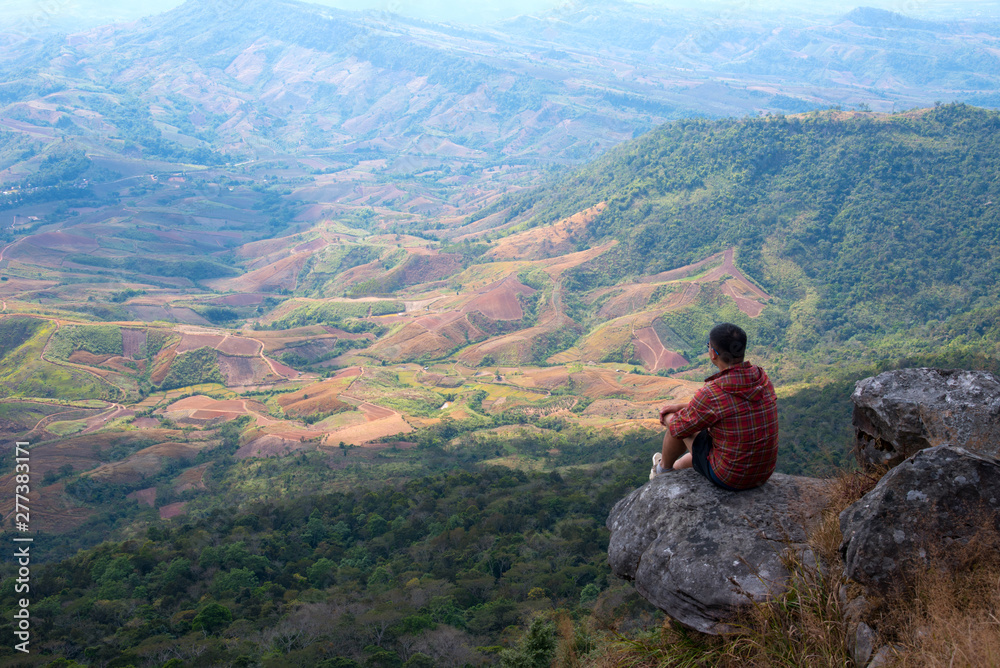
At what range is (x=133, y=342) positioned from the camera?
82.0 m

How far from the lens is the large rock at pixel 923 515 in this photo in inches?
210

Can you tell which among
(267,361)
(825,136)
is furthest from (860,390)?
(825,136)

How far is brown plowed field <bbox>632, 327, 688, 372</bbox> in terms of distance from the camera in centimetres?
7838

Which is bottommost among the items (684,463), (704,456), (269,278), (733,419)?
(269,278)

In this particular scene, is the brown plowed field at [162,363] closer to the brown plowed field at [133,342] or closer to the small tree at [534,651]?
the brown plowed field at [133,342]

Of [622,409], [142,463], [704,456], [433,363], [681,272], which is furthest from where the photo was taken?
[681,272]

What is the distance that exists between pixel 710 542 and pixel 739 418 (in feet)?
4.33

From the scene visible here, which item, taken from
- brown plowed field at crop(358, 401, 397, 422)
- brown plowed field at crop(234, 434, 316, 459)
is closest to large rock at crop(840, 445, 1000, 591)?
brown plowed field at crop(234, 434, 316, 459)

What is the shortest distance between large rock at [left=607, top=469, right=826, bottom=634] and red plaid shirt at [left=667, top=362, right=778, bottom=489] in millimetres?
472

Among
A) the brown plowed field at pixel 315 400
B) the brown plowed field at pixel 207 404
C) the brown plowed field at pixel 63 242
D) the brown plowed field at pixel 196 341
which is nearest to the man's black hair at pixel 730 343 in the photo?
the brown plowed field at pixel 315 400

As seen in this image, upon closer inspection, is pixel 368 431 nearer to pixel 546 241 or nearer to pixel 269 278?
pixel 546 241

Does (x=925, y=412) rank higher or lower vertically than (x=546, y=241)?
higher

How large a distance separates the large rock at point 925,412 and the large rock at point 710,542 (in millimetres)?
882

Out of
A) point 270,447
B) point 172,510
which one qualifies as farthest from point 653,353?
point 172,510
